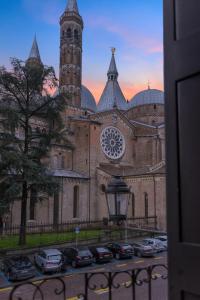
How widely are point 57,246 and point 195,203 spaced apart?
24378 mm

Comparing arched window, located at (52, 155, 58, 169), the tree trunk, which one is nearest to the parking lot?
the tree trunk

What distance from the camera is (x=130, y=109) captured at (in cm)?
6200

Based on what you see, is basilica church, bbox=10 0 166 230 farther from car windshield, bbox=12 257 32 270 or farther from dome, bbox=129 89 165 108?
car windshield, bbox=12 257 32 270

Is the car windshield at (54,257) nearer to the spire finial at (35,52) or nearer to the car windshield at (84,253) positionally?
the car windshield at (84,253)

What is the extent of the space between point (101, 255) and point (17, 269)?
6.38 m

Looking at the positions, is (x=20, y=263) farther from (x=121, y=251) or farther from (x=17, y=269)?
(x=121, y=251)

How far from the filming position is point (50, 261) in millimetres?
19281

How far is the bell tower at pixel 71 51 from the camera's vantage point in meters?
50.0

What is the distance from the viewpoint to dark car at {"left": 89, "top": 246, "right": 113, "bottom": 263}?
72.3 feet

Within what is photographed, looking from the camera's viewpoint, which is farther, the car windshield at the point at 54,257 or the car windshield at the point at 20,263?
the car windshield at the point at 54,257

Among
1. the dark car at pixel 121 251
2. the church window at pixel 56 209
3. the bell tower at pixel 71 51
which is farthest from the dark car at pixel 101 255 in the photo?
the bell tower at pixel 71 51

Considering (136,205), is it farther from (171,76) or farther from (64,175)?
(171,76)

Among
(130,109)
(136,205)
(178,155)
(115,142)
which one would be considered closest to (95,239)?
(136,205)

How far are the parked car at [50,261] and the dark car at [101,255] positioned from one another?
284 centimetres
